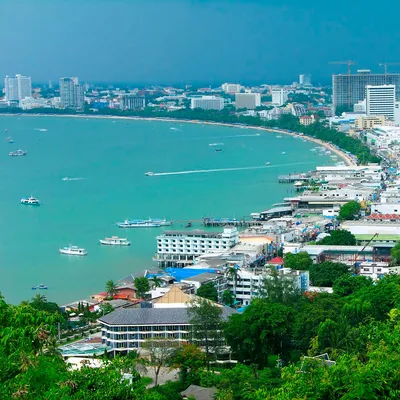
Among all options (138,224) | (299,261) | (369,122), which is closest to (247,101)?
(369,122)

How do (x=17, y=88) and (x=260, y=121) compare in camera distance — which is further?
(x=17, y=88)

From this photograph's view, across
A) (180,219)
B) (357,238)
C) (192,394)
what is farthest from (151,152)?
(192,394)

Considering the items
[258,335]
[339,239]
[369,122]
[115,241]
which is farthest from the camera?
[369,122]

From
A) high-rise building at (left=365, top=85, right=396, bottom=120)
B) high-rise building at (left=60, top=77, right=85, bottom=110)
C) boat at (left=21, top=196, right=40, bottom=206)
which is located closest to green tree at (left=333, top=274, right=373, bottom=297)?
boat at (left=21, top=196, right=40, bottom=206)

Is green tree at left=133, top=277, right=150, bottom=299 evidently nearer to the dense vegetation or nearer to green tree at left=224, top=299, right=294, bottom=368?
green tree at left=224, top=299, right=294, bottom=368

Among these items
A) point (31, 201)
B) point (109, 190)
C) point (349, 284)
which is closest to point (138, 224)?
point (31, 201)

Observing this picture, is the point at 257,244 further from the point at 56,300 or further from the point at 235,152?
the point at 235,152

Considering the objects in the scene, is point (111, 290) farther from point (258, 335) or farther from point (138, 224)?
point (138, 224)

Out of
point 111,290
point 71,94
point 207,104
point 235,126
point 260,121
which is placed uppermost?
point 71,94

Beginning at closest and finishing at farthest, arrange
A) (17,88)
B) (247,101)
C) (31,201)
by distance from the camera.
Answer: (31,201) → (247,101) → (17,88)

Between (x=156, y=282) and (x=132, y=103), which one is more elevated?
(x=132, y=103)
